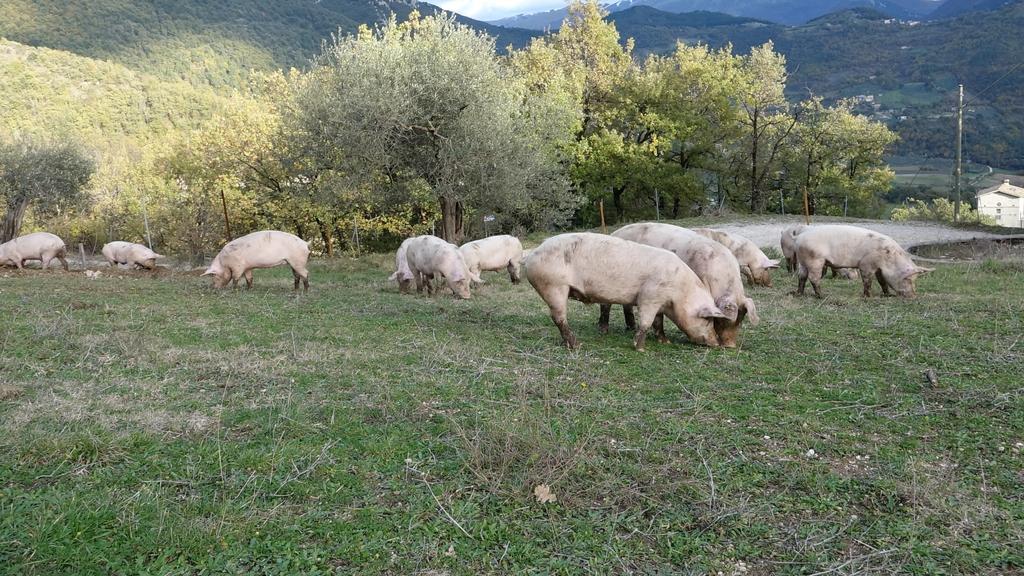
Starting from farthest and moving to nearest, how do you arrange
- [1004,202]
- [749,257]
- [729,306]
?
[1004,202]
[749,257]
[729,306]

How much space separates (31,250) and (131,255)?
9.98ft

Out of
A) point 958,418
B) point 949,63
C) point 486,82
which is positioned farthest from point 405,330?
point 949,63

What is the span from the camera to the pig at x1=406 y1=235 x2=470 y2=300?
13.5 meters

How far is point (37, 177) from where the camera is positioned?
2878 cm

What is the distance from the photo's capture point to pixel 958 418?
5371 millimetres

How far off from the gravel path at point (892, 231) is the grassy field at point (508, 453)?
16226 mm

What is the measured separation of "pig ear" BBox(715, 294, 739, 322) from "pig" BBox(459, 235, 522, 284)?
824 centimetres

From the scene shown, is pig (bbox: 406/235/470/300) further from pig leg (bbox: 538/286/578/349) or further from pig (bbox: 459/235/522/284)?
pig leg (bbox: 538/286/578/349)

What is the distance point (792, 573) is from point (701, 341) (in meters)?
5.08

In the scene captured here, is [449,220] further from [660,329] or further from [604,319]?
[660,329]

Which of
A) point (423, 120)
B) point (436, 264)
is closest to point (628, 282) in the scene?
point (436, 264)

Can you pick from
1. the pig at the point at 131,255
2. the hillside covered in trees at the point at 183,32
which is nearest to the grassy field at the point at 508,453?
the pig at the point at 131,255

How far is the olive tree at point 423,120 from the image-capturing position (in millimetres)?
19531

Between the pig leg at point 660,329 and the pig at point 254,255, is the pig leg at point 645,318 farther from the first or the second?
the pig at point 254,255
